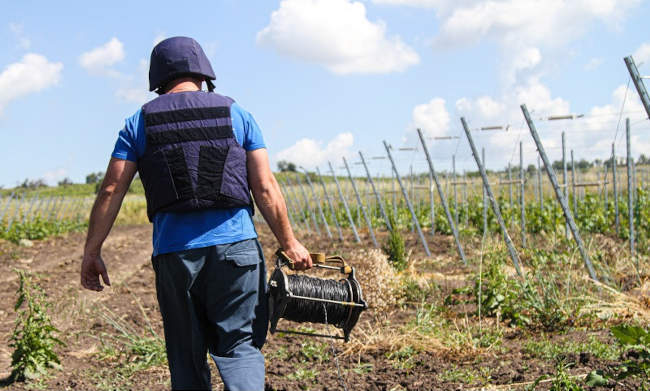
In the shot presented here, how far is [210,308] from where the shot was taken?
277 cm

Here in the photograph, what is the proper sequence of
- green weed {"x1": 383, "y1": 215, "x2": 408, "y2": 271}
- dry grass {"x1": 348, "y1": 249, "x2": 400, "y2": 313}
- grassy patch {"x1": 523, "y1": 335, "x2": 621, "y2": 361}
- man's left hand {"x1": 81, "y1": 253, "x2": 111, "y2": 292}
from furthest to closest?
green weed {"x1": 383, "y1": 215, "x2": 408, "y2": 271} < dry grass {"x1": 348, "y1": 249, "x2": 400, "y2": 313} < grassy patch {"x1": 523, "y1": 335, "x2": 621, "y2": 361} < man's left hand {"x1": 81, "y1": 253, "x2": 111, "y2": 292}

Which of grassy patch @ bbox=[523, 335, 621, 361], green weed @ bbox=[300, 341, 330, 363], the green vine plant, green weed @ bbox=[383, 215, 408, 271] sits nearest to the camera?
grassy patch @ bbox=[523, 335, 621, 361]

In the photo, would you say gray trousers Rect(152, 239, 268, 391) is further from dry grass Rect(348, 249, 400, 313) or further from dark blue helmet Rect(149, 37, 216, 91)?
dry grass Rect(348, 249, 400, 313)

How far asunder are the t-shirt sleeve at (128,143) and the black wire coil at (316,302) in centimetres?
88

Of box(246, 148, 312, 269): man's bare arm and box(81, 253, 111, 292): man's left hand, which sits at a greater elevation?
box(246, 148, 312, 269): man's bare arm

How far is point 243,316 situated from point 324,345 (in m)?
2.46

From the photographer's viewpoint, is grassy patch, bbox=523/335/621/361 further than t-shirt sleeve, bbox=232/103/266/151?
Yes

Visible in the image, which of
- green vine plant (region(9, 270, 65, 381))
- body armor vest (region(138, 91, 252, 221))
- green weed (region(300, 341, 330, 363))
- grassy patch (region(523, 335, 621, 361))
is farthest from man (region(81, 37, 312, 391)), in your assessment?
grassy patch (region(523, 335, 621, 361))

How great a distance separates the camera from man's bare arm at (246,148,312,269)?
2900 mm

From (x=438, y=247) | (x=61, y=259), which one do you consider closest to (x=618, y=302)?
(x=438, y=247)

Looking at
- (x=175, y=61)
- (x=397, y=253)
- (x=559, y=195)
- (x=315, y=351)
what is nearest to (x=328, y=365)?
(x=315, y=351)

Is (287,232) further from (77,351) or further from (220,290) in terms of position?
(77,351)

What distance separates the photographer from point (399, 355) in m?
4.76

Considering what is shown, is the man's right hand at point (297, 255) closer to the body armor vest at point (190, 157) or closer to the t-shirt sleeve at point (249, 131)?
the body armor vest at point (190, 157)
